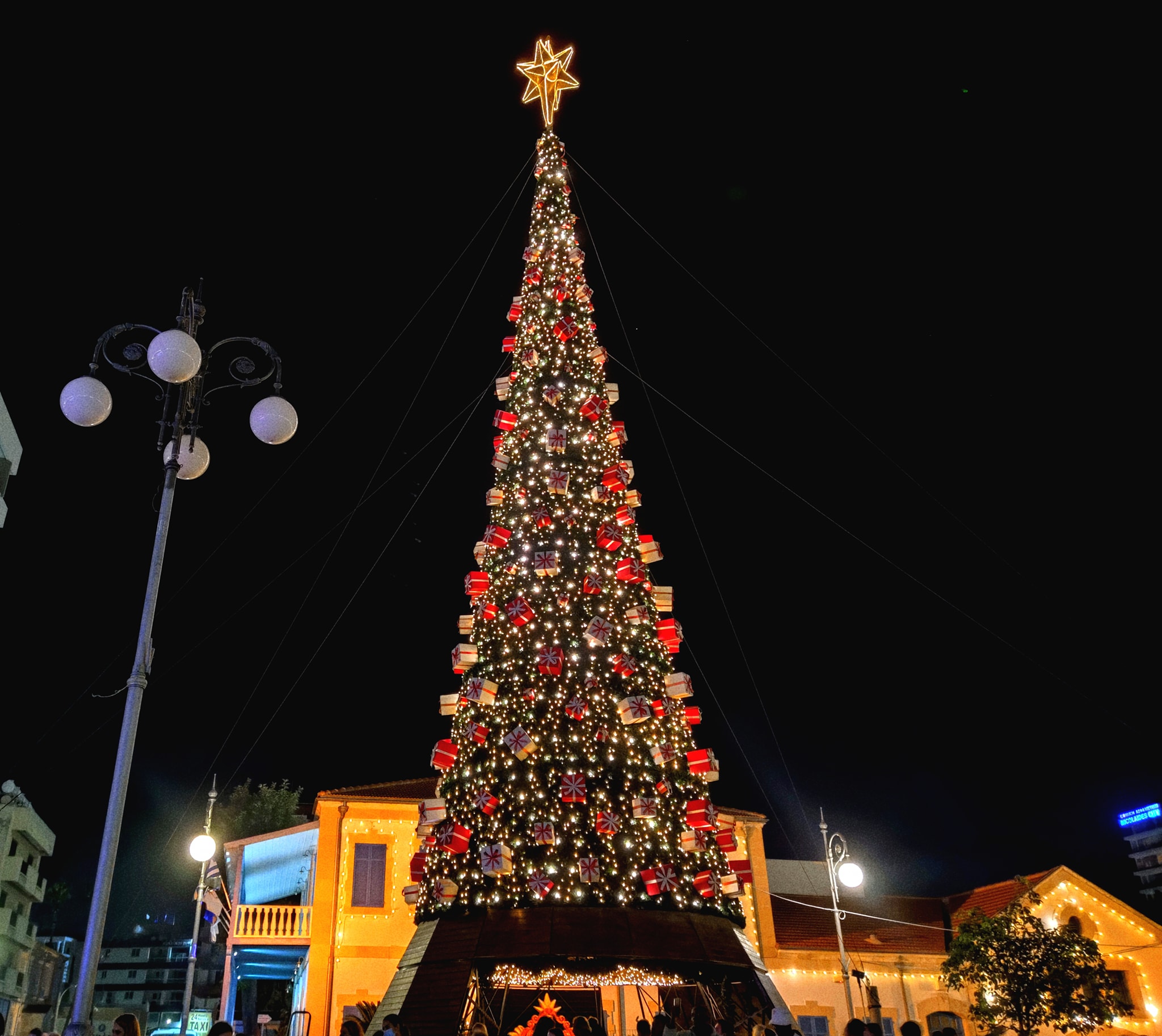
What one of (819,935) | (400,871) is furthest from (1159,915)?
(400,871)

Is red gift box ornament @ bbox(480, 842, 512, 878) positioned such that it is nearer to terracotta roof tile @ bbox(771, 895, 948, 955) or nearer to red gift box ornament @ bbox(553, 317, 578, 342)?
red gift box ornament @ bbox(553, 317, 578, 342)

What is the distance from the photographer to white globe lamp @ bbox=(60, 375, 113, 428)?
8.10m

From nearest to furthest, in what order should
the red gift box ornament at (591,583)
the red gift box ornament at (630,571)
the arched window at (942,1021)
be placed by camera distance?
1. the red gift box ornament at (591,583)
2. the red gift box ornament at (630,571)
3. the arched window at (942,1021)

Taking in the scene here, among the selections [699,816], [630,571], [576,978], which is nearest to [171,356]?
[630,571]

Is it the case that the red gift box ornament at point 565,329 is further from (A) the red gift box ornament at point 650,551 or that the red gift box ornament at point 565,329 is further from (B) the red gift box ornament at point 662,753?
(B) the red gift box ornament at point 662,753

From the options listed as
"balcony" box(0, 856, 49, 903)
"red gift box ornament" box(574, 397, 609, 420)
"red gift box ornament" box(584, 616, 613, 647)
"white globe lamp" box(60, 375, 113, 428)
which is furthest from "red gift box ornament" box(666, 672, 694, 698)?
"balcony" box(0, 856, 49, 903)

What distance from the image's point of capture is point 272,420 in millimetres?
8711

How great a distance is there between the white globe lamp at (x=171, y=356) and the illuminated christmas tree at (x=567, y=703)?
5.36 meters

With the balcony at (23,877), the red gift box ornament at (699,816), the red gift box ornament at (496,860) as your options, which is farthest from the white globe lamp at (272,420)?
the balcony at (23,877)

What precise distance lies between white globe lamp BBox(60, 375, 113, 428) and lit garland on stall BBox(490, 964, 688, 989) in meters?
7.90

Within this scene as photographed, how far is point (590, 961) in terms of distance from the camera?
11086mm

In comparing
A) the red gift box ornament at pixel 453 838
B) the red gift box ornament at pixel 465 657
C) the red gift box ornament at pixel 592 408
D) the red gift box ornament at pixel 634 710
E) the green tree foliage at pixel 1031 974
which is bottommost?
the green tree foliage at pixel 1031 974

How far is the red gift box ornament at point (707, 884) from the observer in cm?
1088

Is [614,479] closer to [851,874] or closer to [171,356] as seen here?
[171,356]
